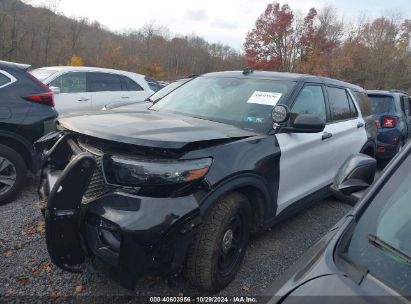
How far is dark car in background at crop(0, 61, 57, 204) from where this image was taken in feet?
13.3

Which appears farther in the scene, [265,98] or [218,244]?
[265,98]

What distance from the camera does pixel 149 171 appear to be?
218 cm

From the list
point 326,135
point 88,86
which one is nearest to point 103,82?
point 88,86

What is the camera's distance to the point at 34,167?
4.27m

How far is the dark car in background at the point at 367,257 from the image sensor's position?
1.11m

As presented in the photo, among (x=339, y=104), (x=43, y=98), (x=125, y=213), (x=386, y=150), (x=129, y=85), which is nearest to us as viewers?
(x=125, y=213)

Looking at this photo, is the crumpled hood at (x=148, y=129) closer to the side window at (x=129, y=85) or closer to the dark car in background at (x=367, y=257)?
the dark car in background at (x=367, y=257)

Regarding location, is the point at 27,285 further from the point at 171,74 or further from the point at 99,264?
the point at 171,74

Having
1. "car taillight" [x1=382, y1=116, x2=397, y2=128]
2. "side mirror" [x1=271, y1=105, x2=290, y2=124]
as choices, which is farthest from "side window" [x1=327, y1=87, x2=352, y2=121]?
"car taillight" [x1=382, y1=116, x2=397, y2=128]

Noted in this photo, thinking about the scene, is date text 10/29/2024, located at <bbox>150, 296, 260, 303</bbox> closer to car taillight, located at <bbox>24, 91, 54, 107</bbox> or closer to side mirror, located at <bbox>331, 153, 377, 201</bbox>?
side mirror, located at <bbox>331, 153, 377, 201</bbox>

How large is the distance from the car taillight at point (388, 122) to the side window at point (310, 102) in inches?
162

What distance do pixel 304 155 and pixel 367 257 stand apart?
227 centimetres

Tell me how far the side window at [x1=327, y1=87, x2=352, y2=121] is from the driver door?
23cm

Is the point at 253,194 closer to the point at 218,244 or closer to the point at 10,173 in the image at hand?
the point at 218,244
